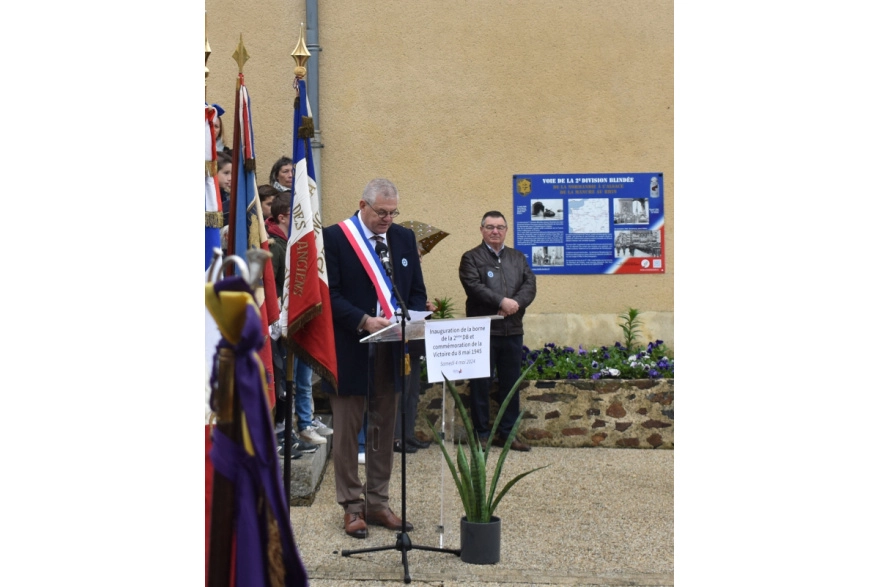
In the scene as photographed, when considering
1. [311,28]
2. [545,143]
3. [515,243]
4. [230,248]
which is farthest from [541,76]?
[230,248]

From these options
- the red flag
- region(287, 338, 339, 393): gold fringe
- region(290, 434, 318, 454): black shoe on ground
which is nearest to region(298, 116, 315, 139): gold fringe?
the red flag

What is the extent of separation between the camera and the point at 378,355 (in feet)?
16.6

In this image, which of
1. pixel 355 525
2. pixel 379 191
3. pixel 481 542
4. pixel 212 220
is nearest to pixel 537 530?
pixel 481 542

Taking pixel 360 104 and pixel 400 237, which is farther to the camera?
pixel 360 104

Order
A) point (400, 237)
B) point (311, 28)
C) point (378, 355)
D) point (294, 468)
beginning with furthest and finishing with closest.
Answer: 1. point (311, 28)
2. point (294, 468)
3. point (400, 237)
4. point (378, 355)

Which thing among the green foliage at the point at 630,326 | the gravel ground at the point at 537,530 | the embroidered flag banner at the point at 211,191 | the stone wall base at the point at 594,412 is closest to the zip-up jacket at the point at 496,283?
the stone wall base at the point at 594,412

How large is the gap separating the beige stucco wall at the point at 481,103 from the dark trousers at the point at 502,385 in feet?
3.86

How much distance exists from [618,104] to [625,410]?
302cm

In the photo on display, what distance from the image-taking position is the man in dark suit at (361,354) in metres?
5.11

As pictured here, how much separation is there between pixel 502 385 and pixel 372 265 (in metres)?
2.76

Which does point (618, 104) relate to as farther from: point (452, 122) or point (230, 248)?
point (230, 248)

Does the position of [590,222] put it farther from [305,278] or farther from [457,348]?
[305,278]

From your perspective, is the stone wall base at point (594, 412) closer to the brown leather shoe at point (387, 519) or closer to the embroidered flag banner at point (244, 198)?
the brown leather shoe at point (387, 519)

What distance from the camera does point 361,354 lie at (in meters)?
5.23
